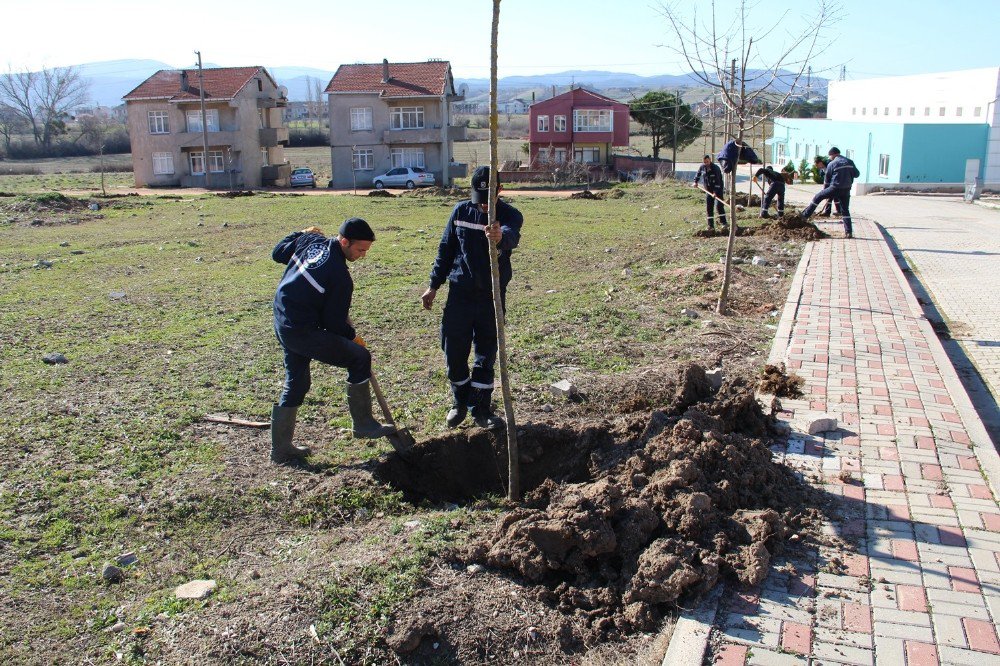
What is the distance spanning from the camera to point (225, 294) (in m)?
11.1

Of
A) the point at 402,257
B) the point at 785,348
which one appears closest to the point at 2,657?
the point at 785,348

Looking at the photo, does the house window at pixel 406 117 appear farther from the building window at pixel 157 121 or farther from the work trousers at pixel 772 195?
the work trousers at pixel 772 195

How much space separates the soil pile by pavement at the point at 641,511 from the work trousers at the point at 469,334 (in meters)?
0.65

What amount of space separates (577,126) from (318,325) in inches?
1904

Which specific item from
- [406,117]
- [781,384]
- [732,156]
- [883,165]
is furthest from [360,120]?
[781,384]

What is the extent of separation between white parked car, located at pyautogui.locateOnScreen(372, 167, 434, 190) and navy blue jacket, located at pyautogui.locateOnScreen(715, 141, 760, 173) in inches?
1202

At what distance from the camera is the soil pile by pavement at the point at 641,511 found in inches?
138

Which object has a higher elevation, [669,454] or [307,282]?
[307,282]

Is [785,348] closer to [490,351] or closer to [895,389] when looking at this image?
[895,389]

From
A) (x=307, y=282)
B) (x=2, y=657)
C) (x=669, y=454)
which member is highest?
(x=307, y=282)

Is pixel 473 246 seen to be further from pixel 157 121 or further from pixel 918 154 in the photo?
pixel 157 121

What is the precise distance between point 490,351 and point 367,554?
206cm

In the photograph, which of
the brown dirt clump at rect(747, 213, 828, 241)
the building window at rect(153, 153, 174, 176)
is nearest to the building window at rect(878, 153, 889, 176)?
the brown dirt clump at rect(747, 213, 828, 241)

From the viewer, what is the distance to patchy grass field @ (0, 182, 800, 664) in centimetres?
339
